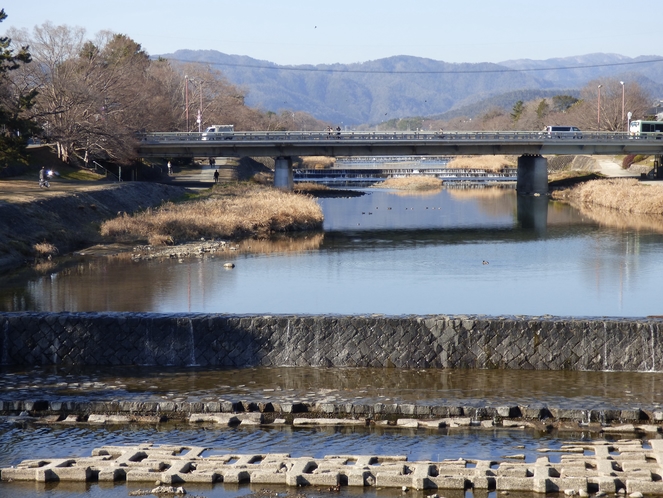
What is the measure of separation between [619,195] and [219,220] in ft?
117

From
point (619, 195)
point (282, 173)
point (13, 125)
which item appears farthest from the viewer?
point (282, 173)

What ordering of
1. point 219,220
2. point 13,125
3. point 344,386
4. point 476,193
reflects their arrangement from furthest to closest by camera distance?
point 476,193, point 219,220, point 13,125, point 344,386

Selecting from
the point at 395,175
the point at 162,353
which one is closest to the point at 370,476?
the point at 162,353

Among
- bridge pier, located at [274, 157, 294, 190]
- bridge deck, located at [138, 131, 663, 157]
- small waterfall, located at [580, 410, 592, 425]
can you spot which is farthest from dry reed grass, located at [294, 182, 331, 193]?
small waterfall, located at [580, 410, 592, 425]

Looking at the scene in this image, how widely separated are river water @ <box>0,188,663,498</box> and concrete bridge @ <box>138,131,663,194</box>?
1309 centimetres

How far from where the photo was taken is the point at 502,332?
21.3 meters

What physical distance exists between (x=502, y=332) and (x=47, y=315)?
1159cm

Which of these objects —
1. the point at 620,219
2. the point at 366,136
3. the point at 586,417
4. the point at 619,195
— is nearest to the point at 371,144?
the point at 366,136

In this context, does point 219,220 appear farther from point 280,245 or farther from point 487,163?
point 487,163

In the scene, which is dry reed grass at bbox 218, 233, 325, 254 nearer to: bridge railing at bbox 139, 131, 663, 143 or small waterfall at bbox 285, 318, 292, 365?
small waterfall at bbox 285, 318, 292, 365

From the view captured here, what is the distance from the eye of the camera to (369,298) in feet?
103

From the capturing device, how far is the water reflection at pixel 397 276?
98.2 ft

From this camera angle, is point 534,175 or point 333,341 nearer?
point 333,341

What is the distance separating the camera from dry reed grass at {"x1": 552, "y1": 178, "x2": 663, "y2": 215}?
65.4 m
